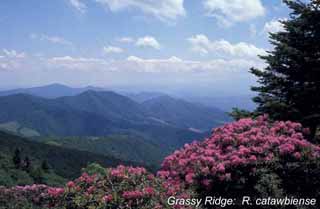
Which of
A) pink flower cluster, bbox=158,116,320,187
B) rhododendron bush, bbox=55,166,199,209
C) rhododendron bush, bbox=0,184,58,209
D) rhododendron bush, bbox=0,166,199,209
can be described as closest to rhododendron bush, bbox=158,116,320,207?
pink flower cluster, bbox=158,116,320,187

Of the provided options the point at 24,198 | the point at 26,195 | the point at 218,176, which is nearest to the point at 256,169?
the point at 218,176

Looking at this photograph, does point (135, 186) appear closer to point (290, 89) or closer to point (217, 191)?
point (217, 191)

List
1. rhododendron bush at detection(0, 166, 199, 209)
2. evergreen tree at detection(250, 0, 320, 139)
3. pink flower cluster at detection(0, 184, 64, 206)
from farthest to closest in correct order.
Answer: evergreen tree at detection(250, 0, 320, 139), pink flower cluster at detection(0, 184, 64, 206), rhododendron bush at detection(0, 166, 199, 209)

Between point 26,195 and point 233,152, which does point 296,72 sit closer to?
point 233,152

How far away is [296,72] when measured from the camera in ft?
51.0

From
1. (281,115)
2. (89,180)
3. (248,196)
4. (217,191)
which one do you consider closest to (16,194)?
(89,180)

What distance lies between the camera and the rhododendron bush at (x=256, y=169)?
8398 millimetres

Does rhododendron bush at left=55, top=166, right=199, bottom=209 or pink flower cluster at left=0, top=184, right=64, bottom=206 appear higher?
rhododendron bush at left=55, top=166, right=199, bottom=209

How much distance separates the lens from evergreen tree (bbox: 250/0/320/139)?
14.9 meters

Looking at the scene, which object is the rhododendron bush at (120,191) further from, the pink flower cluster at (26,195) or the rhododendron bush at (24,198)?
the pink flower cluster at (26,195)

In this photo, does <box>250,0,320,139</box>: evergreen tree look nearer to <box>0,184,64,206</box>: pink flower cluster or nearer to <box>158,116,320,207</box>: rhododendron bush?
<box>158,116,320,207</box>: rhododendron bush

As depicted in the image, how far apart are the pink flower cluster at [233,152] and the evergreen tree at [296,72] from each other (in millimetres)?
4748

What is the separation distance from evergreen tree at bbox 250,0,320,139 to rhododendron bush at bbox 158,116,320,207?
5791 millimetres

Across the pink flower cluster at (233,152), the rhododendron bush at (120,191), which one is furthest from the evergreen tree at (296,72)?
the rhododendron bush at (120,191)
